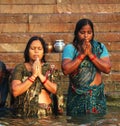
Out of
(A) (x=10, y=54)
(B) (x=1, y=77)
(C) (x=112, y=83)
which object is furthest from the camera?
(A) (x=10, y=54)

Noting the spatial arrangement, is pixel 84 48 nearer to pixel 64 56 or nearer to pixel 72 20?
pixel 64 56

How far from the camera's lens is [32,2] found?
11.5 metres

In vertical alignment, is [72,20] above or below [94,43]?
above

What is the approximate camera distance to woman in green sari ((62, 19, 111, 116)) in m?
5.78

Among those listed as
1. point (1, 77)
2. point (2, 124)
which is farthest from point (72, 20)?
point (2, 124)

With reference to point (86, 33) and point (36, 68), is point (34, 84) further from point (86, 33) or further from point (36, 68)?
point (86, 33)

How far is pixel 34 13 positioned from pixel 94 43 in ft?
17.8

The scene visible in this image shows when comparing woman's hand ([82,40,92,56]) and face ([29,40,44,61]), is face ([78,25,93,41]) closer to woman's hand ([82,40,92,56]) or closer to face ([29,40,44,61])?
woman's hand ([82,40,92,56])

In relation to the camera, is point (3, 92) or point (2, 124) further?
point (3, 92)

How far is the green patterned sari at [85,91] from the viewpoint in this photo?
5.86 meters

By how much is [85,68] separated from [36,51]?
64 centimetres

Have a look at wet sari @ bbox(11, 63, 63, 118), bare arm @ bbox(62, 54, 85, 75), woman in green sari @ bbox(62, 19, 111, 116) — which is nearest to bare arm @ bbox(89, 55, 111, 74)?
woman in green sari @ bbox(62, 19, 111, 116)

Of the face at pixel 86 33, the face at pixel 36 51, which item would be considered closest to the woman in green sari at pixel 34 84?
the face at pixel 36 51

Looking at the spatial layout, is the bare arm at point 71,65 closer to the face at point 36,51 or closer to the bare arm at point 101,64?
the bare arm at point 101,64
